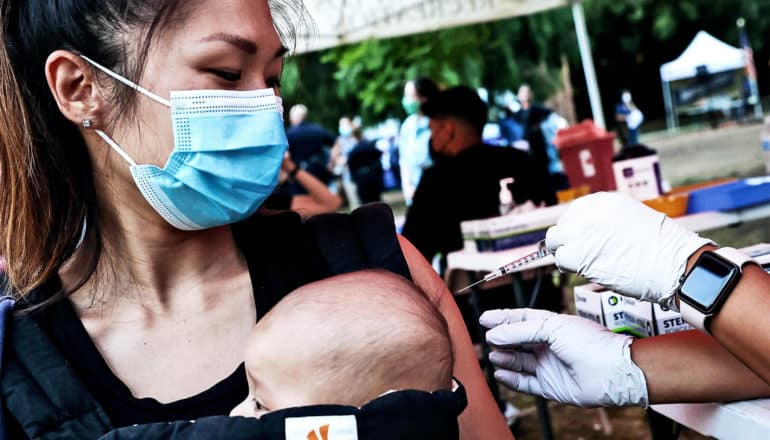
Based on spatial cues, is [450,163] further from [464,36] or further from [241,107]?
[464,36]

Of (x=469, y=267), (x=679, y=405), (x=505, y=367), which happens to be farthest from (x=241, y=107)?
(x=469, y=267)

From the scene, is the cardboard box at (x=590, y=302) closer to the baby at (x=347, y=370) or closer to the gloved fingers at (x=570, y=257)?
the gloved fingers at (x=570, y=257)

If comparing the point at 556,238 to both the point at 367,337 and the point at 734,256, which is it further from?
the point at 367,337

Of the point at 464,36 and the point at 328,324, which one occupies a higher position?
the point at 464,36

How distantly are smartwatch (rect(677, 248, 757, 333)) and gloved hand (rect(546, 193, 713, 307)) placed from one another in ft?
0.12

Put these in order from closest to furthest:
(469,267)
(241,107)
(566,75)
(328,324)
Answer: (328,324) < (241,107) < (469,267) < (566,75)

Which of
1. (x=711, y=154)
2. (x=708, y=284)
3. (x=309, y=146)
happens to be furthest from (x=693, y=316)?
(x=711, y=154)

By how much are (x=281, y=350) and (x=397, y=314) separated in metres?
0.18

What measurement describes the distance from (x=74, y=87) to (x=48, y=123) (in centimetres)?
11

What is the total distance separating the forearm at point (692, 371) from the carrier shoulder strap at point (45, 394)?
3.19 ft

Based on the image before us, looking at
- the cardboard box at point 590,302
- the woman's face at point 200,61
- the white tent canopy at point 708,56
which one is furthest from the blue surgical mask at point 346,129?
the woman's face at point 200,61

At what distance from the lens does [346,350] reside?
4.16 feet

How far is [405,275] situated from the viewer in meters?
1.55

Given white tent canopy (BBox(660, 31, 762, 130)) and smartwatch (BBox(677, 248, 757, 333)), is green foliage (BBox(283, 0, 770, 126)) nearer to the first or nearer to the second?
white tent canopy (BBox(660, 31, 762, 130))
